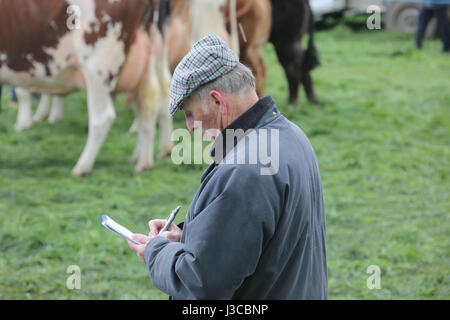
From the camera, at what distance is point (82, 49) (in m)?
6.31

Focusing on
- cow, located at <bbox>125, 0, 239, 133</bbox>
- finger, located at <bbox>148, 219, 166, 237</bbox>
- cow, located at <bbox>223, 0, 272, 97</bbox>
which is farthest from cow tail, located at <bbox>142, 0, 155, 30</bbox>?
finger, located at <bbox>148, 219, 166, 237</bbox>

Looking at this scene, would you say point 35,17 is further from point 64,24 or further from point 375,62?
point 375,62

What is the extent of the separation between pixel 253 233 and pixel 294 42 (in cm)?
766

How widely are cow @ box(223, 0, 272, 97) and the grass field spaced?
92 cm

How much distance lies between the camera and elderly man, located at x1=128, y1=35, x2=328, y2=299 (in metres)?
1.87

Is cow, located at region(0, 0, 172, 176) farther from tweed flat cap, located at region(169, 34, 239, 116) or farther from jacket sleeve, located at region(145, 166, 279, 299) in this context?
jacket sleeve, located at region(145, 166, 279, 299)

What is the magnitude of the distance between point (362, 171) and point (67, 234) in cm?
307

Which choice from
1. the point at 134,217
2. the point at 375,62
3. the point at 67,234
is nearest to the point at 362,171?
the point at 134,217

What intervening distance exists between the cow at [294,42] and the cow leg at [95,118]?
3.17 m

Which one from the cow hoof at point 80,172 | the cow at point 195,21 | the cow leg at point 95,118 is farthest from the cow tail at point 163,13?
the cow hoof at point 80,172

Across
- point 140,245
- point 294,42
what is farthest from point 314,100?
point 140,245

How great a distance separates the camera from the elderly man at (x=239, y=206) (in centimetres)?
187

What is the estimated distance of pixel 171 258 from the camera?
198cm

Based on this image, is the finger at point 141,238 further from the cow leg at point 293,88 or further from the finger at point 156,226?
the cow leg at point 293,88
